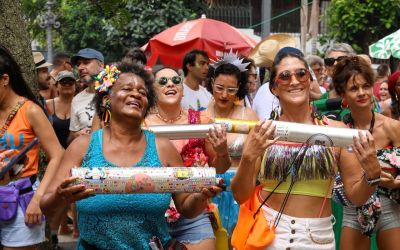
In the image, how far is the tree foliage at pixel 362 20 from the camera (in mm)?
20484

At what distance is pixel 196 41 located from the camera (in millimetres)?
→ 12656

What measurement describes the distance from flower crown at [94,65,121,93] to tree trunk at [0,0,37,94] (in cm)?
212

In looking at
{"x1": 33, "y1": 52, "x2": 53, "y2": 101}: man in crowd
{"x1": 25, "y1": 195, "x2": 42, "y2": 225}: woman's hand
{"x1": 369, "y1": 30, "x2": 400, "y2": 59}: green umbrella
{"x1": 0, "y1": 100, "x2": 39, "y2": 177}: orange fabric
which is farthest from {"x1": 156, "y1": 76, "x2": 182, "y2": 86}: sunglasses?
{"x1": 369, "y1": 30, "x2": 400, "y2": 59}: green umbrella

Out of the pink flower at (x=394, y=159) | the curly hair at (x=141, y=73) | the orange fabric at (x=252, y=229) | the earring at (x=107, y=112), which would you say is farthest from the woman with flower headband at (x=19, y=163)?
the pink flower at (x=394, y=159)

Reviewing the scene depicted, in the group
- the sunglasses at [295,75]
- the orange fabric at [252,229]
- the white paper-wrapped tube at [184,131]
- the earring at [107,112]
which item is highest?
the sunglasses at [295,75]

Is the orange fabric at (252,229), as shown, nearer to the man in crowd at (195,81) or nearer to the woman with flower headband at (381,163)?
the woman with flower headband at (381,163)

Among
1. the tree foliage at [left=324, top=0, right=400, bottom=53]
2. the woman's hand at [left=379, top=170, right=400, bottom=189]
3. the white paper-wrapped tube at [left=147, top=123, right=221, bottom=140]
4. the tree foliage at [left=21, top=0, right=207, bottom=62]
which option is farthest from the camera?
the tree foliage at [left=324, top=0, right=400, bottom=53]

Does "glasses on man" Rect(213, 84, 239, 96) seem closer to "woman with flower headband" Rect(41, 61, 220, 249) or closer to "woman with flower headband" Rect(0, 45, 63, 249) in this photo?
"woman with flower headband" Rect(0, 45, 63, 249)

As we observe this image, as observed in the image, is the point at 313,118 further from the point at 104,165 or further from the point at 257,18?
the point at 257,18

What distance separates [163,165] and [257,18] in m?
25.0

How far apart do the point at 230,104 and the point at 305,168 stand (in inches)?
101

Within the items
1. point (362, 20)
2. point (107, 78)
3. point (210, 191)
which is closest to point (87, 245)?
point (210, 191)

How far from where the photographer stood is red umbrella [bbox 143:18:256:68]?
41.4 ft

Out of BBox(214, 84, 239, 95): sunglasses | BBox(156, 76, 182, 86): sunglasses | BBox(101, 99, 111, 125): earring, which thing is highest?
BBox(156, 76, 182, 86): sunglasses
